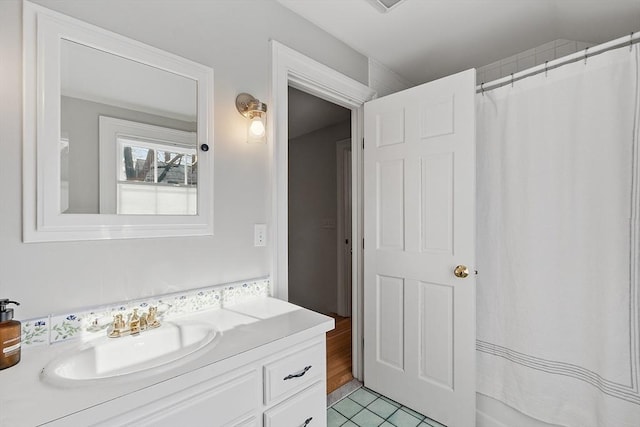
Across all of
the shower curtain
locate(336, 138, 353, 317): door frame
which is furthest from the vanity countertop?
locate(336, 138, 353, 317): door frame

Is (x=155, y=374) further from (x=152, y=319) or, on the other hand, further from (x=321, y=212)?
(x=321, y=212)

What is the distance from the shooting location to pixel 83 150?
102 cm

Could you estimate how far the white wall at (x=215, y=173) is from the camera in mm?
894

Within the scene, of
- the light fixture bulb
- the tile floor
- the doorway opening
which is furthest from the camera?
the doorway opening

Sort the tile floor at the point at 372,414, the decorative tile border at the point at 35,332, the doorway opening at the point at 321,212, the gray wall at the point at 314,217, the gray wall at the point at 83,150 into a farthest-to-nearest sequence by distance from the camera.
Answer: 1. the gray wall at the point at 314,217
2. the doorway opening at the point at 321,212
3. the tile floor at the point at 372,414
4. the gray wall at the point at 83,150
5. the decorative tile border at the point at 35,332

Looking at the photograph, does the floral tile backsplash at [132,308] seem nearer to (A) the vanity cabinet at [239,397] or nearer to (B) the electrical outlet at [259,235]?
(B) the electrical outlet at [259,235]

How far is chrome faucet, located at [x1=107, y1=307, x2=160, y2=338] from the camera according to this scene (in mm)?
1000

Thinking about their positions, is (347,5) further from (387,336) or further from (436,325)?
(387,336)

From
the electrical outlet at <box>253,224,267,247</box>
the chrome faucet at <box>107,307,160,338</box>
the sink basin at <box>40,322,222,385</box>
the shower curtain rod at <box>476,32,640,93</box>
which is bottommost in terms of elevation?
the sink basin at <box>40,322,222,385</box>

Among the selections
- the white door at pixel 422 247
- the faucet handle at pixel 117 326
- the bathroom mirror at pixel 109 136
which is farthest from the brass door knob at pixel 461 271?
the faucet handle at pixel 117 326

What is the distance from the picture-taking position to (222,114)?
1372 mm

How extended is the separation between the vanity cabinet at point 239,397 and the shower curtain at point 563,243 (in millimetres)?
1123

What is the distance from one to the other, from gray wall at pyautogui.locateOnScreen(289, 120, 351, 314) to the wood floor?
1.63 ft

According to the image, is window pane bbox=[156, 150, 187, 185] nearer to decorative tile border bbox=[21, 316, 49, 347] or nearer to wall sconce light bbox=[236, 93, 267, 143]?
wall sconce light bbox=[236, 93, 267, 143]
